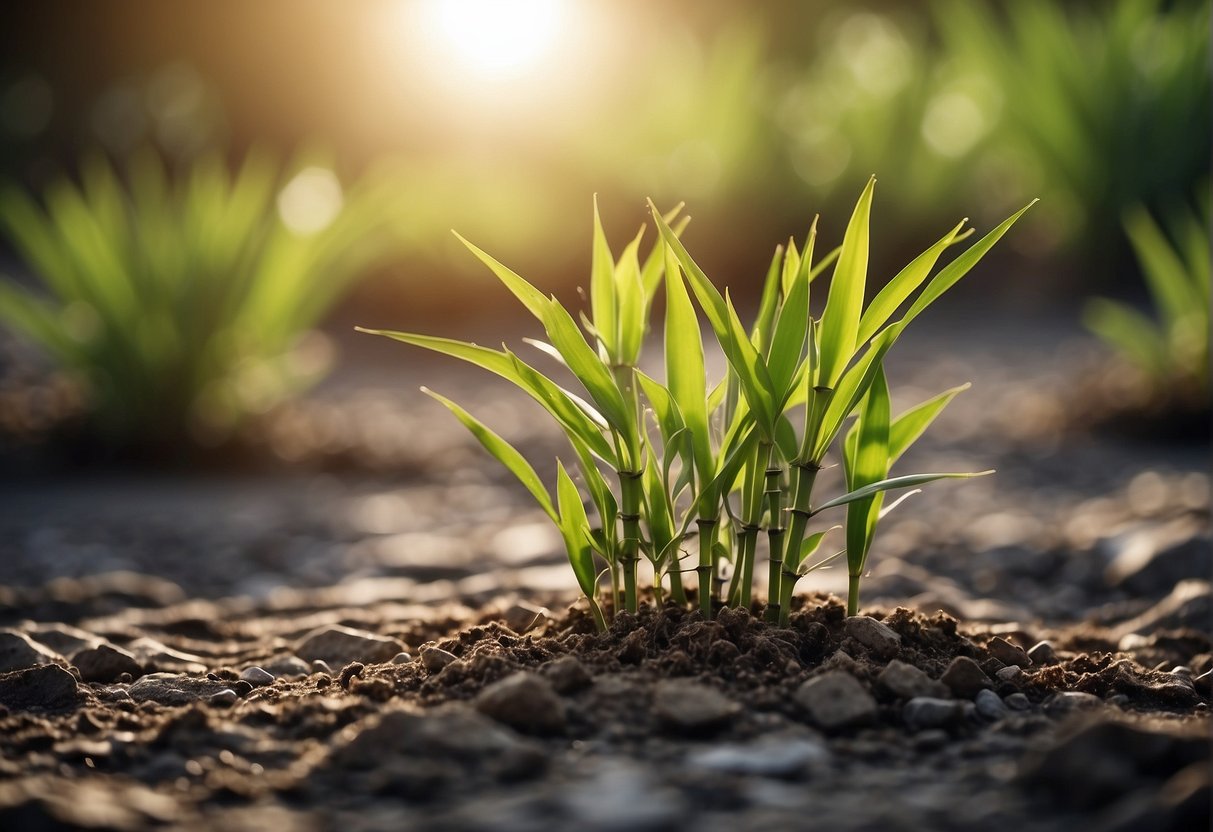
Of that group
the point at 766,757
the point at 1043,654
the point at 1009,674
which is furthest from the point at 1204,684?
the point at 766,757

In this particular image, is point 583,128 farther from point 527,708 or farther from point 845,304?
point 527,708

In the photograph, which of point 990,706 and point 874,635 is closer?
point 990,706

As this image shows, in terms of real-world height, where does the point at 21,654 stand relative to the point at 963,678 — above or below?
above

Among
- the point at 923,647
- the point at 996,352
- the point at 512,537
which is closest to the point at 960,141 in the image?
the point at 996,352

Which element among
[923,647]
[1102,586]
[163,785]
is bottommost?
[163,785]

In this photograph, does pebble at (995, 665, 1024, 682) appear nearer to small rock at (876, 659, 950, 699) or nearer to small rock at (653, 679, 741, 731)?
small rock at (876, 659, 950, 699)

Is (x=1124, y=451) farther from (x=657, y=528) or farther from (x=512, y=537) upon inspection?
(x=657, y=528)

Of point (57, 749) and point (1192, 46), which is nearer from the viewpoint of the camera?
point (57, 749)
